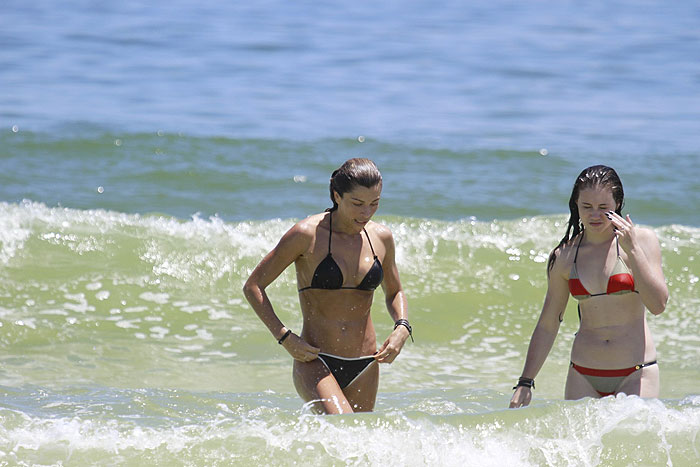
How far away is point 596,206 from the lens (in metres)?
4.83

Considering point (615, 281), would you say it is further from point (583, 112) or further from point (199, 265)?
point (583, 112)

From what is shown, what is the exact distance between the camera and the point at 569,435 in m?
5.14

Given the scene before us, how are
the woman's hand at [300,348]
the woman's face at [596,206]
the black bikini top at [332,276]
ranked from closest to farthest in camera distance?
the woman's face at [596,206], the woman's hand at [300,348], the black bikini top at [332,276]

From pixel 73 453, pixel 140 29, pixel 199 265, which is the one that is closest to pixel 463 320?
pixel 199 265

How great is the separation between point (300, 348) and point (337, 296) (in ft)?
1.16

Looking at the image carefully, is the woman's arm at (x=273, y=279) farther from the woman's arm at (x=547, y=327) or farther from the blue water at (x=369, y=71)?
the blue water at (x=369, y=71)

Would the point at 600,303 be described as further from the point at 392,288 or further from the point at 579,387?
the point at 392,288

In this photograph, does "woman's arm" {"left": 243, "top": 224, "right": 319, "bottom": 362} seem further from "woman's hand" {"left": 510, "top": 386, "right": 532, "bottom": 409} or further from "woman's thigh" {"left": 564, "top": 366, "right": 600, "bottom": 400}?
"woman's thigh" {"left": 564, "top": 366, "right": 600, "bottom": 400}

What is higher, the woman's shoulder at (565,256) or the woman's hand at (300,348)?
the woman's shoulder at (565,256)

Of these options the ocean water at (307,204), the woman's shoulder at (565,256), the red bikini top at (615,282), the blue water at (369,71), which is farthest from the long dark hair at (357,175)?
the blue water at (369,71)

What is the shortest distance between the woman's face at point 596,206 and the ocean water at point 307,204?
3.06 feet

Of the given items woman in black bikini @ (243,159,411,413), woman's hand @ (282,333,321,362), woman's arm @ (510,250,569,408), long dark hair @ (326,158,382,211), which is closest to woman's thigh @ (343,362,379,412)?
woman in black bikini @ (243,159,411,413)

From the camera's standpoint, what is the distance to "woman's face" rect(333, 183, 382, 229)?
4.91 m

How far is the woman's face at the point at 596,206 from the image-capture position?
189 inches
